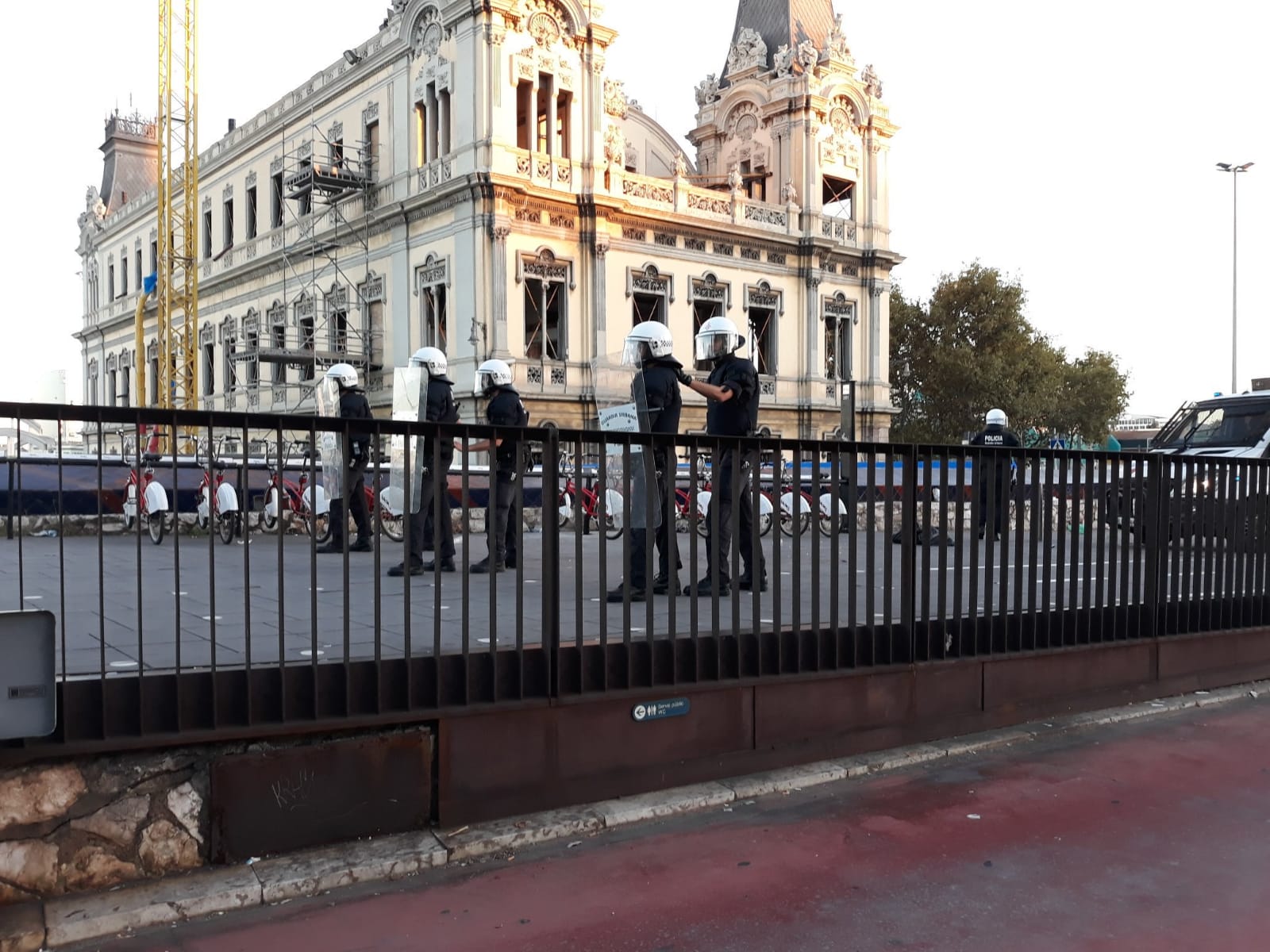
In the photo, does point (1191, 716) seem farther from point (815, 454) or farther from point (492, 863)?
point (492, 863)

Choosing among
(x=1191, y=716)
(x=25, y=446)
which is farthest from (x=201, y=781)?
(x=1191, y=716)

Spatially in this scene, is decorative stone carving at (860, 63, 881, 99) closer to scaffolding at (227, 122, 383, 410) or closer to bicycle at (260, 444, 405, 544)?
scaffolding at (227, 122, 383, 410)

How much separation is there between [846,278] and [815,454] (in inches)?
1384

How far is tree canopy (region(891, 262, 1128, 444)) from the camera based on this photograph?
4206 centimetres

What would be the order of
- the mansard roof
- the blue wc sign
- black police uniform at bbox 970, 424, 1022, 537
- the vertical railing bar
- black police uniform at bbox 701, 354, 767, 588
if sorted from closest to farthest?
the blue wc sign, black police uniform at bbox 701, 354, 767, 588, the vertical railing bar, black police uniform at bbox 970, 424, 1022, 537, the mansard roof

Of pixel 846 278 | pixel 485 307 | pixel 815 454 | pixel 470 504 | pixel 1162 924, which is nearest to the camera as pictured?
pixel 1162 924

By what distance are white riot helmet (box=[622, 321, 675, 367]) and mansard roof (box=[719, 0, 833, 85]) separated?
34.5 m

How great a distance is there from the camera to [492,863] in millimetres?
3980

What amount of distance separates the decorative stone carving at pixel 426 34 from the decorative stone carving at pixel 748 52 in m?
13.2

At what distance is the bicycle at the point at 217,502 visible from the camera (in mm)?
→ 4070

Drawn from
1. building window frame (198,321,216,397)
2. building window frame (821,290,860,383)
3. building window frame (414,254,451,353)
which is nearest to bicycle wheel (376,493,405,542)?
building window frame (414,254,451,353)

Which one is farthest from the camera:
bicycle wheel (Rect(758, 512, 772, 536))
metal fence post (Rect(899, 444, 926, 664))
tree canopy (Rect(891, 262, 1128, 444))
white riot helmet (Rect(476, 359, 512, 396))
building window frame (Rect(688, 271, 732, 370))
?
tree canopy (Rect(891, 262, 1128, 444))

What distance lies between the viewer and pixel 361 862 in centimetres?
383

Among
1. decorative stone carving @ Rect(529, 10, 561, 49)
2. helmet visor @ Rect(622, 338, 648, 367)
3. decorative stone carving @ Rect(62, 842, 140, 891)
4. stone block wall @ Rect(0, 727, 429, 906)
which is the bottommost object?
decorative stone carving @ Rect(62, 842, 140, 891)
